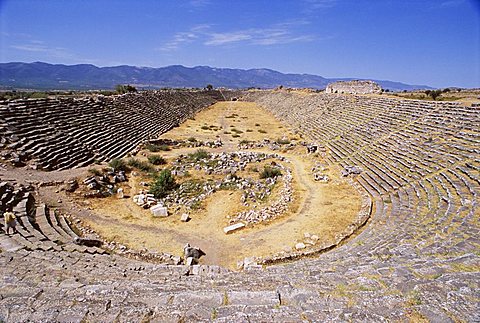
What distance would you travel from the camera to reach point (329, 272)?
580 centimetres

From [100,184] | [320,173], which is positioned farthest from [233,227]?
[320,173]

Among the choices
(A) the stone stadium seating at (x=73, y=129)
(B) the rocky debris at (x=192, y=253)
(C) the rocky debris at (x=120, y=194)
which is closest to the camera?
(B) the rocky debris at (x=192, y=253)

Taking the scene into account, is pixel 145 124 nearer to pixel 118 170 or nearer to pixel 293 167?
pixel 118 170

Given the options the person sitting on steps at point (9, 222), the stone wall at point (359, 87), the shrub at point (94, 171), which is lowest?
the shrub at point (94, 171)

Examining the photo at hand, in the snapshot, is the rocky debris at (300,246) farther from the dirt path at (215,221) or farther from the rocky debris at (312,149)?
the rocky debris at (312,149)

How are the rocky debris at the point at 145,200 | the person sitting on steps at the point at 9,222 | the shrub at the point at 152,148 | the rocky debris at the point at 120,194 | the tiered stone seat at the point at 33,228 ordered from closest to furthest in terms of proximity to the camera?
the tiered stone seat at the point at 33,228 → the person sitting on steps at the point at 9,222 → the rocky debris at the point at 145,200 → the rocky debris at the point at 120,194 → the shrub at the point at 152,148

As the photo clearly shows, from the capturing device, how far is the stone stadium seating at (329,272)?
372 cm

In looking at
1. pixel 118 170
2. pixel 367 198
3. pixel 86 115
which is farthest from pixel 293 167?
pixel 86 115

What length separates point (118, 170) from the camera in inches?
656

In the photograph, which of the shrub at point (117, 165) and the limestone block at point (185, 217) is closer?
the limestone block at point (185, 217)

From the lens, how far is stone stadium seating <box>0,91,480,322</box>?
12.2ft

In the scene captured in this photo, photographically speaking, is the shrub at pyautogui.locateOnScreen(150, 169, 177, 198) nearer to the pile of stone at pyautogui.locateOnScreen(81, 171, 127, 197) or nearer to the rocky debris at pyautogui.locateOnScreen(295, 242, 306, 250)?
the pile of stone at pyautogui.locateOnScreen(81, 171, 127, 197)

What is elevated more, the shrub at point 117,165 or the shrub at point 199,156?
the shrub at point 117,165

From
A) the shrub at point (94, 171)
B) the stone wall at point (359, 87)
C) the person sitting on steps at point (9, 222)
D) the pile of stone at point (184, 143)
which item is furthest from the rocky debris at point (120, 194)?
the stone wall at point (359, 87)
